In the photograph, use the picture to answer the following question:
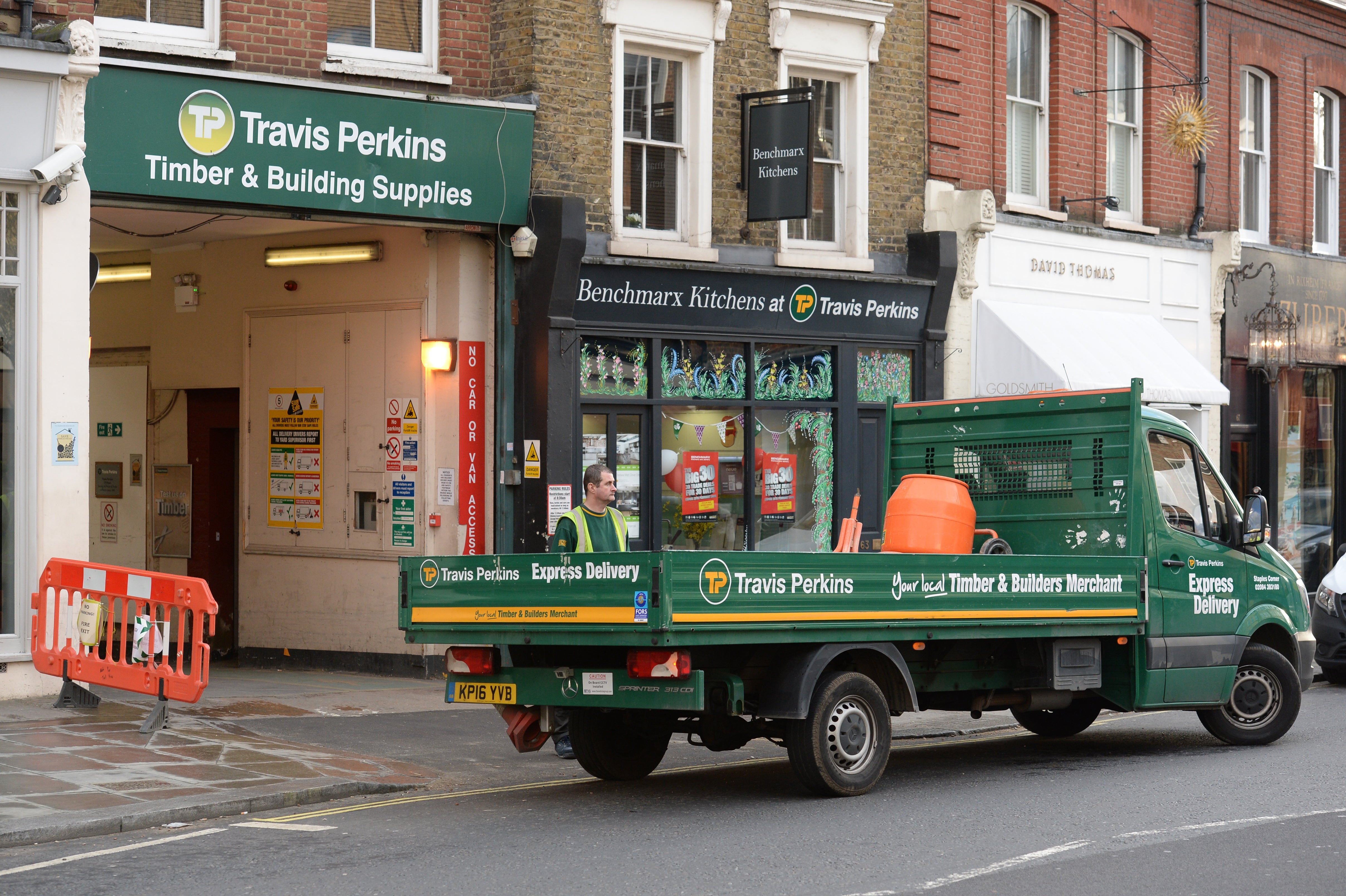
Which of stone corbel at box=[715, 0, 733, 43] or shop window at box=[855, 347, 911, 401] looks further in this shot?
shop window at box=[855, 347, 911, 401]

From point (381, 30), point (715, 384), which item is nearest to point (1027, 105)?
point (715, 384)

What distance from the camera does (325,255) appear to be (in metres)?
15.2

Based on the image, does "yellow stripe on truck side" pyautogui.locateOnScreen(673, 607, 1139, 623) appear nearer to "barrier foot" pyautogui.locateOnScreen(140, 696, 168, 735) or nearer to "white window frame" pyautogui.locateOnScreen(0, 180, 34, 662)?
"barrier foot" pyautogui.locateOnScreen(140, 696, 168, 735)

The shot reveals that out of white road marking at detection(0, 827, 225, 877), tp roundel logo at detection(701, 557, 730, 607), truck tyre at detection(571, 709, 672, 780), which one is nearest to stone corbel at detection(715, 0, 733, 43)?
truck tyre at detection(571, 709, 672, 780)

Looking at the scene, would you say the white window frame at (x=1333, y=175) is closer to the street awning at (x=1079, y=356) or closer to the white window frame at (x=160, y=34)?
the street awning at (x=1079, y=356)

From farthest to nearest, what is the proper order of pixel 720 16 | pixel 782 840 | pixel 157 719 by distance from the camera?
1. pixel 720 16
2. pixel 157 719
3. pixel 782 840

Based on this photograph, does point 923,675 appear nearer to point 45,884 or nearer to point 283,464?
point 45,884

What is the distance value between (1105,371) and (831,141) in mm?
4164

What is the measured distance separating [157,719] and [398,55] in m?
6.33

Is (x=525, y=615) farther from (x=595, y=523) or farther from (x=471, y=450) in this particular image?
(x=471, y=450)

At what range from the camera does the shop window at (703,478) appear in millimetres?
15516

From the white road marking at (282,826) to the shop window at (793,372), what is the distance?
28.0 ft

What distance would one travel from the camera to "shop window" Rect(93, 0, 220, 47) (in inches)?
504

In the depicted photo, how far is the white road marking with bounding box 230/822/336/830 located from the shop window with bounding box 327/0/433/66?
7.58 meters
